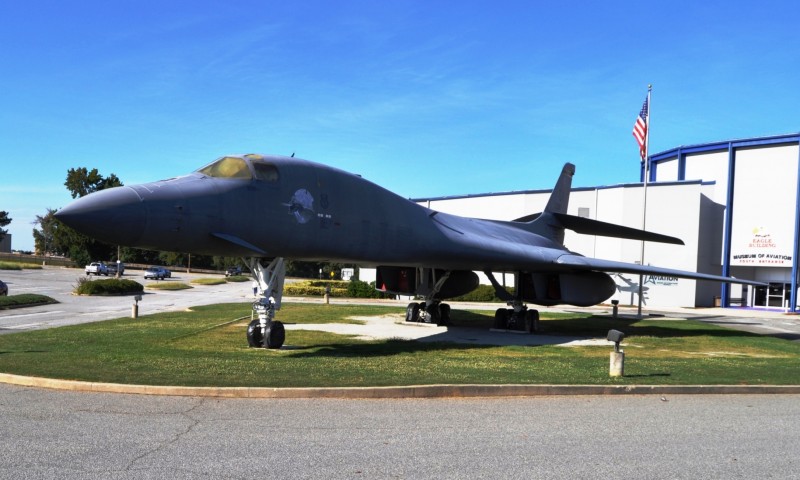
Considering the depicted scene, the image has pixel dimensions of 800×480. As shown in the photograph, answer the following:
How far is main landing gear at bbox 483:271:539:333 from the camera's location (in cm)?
1941

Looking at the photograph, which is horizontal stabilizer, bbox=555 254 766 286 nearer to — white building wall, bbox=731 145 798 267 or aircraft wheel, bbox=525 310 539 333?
aircraft wheel, bbox=525 310 539 333

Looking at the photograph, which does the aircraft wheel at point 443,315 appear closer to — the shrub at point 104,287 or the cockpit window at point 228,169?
the cockpit window at point 228,169

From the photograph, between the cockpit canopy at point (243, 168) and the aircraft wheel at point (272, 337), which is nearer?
the cockpit canopy at point (243, 168)

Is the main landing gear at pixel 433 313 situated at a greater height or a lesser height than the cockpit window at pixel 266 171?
lesser

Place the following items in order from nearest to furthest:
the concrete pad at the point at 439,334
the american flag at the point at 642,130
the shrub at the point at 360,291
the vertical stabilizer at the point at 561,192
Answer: the concrete pad at the point at 439,334 < the vertical stabilizer at the point at 561,192 < the american flag at the point at 642,130 < the shrub at the point at 360,291

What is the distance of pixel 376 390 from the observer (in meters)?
8.51

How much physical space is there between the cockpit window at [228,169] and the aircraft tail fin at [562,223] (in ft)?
42.4

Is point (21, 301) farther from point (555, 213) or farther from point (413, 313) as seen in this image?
point (555, 213)

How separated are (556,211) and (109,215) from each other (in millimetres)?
17765

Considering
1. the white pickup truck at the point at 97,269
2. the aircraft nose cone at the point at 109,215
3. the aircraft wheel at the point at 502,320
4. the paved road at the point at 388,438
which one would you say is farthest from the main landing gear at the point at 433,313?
the white pickup truck at the point at 97,269

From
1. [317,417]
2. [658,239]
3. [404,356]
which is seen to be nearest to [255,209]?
[404,356]

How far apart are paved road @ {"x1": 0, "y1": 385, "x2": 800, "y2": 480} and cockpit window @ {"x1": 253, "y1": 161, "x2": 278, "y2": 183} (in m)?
4.92

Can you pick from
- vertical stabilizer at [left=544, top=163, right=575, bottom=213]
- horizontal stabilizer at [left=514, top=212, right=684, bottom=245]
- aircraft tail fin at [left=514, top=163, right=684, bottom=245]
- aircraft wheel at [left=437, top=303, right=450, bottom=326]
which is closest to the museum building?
vertical stabilizer at [left=544, top=163, right=575, bottom=213]

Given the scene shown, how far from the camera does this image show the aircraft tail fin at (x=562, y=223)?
20.7 m
